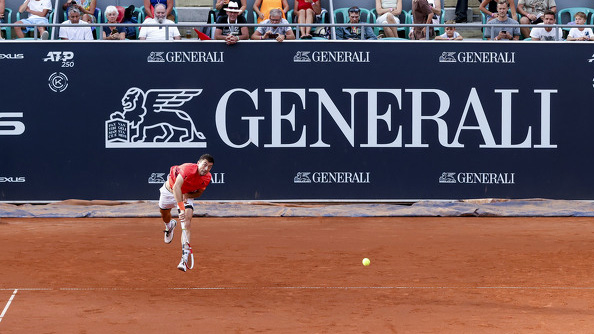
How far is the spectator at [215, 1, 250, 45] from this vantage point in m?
16.9

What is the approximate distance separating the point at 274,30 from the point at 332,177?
3.09 meters

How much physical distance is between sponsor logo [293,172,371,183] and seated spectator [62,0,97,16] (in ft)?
18.0

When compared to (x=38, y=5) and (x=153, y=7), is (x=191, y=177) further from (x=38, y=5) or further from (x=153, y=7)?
(x=38, y=5)

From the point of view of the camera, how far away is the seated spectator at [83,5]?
57.3 ft

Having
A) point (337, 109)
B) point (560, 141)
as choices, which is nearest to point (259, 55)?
point (337, 109)

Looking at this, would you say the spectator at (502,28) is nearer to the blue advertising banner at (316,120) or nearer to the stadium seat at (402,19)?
the blue advertising banner at (316,120)

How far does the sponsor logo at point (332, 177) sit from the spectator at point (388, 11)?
9.58ft

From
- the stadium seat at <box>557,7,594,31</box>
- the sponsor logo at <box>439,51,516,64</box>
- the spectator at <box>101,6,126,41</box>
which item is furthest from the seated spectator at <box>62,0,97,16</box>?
the stadium seat at <box>557,7,594,31</box>

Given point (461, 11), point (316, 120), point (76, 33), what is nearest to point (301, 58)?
point (316, 120)

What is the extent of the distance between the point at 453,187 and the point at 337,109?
265cm

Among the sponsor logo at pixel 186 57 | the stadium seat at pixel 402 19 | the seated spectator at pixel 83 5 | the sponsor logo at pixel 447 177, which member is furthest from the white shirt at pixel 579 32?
the seated spectator at pixel 83 5

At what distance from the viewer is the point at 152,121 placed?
16.5 metres

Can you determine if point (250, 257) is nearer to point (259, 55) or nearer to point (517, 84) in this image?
point (259, 55)

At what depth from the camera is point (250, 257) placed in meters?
11.8
